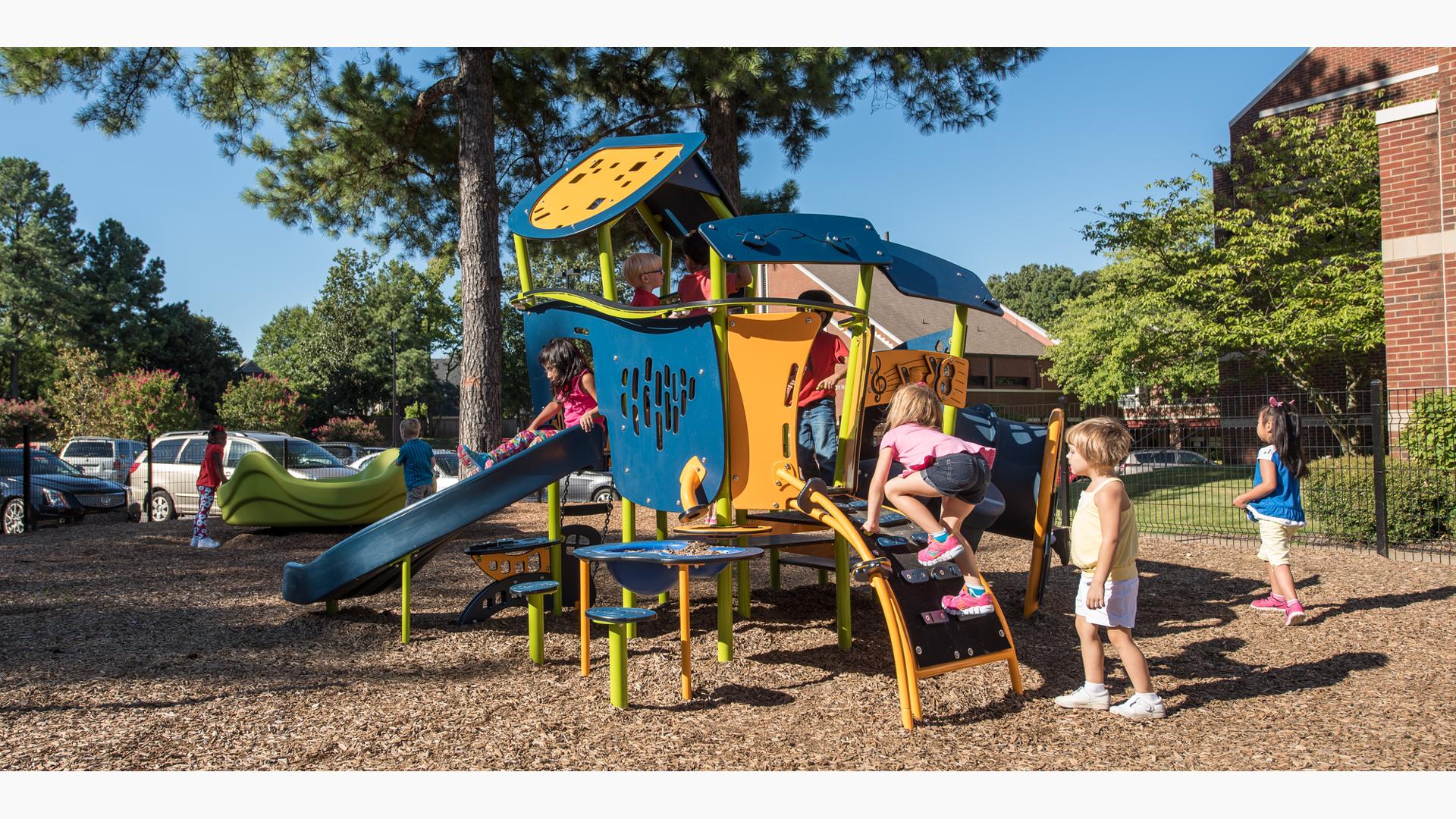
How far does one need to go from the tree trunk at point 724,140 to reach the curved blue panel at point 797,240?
8.22 m

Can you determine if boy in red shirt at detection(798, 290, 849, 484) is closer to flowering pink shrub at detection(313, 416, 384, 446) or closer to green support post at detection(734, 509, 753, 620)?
green support post at detection(734, 509, 753, 620)

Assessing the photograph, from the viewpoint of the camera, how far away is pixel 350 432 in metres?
39.9

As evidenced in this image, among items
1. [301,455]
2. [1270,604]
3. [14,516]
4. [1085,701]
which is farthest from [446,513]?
[301,455]

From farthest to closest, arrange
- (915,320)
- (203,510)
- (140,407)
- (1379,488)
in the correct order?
(915,320)
(140,407)
(203,510)
(1379,488)

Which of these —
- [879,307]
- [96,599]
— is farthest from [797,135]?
[879,307]

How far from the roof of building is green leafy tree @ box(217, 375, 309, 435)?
20084 mm

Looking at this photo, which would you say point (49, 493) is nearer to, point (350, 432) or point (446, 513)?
point (446, 513)

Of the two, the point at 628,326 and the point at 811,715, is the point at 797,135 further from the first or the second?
the point at 811,715

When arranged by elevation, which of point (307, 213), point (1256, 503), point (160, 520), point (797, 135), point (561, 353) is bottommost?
point (160, 520)

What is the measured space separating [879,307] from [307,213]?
25165 mm

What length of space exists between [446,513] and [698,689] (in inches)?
75.6

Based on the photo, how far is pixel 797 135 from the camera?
1506 cm

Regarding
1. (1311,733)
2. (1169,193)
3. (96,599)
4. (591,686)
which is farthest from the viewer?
(1169,193)

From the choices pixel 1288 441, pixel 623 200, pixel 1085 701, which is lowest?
pixel 1085 701
